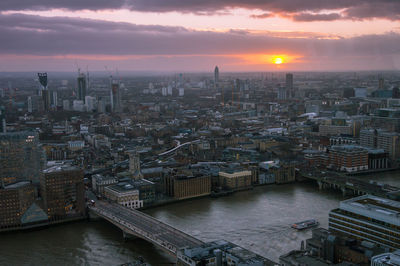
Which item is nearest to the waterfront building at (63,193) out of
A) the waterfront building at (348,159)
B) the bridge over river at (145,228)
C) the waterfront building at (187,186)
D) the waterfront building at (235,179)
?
the bridge over river at (145,228)

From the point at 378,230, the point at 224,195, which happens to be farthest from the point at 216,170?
the point at 378,230

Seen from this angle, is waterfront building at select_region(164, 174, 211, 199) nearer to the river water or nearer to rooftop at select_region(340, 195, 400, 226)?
the river water

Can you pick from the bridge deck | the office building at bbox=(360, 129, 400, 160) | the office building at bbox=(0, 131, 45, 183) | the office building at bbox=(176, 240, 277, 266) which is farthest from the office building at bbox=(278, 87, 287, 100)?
the office building at bbox=(176, 240, 277, 266)

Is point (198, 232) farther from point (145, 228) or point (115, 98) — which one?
point (115, 98)

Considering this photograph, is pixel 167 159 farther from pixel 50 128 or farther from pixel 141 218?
pixel 50 128

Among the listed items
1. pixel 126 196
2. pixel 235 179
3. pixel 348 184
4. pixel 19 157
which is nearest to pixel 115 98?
pixel 19 157

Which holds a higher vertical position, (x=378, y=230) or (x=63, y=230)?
(x=378, y=230)
